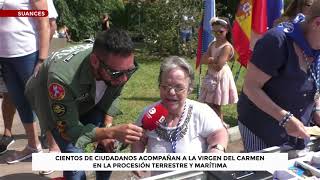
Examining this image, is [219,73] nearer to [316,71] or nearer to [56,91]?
[316,71]

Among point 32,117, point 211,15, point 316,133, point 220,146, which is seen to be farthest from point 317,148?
point 211,15

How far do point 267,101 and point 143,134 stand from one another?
2.21ft

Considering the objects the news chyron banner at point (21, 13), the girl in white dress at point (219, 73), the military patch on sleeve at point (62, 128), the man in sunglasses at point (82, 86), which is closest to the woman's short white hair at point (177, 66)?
the man in sunglasses at point (82, 86)

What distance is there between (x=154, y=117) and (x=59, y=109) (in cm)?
50

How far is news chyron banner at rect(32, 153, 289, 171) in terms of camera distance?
1.86m

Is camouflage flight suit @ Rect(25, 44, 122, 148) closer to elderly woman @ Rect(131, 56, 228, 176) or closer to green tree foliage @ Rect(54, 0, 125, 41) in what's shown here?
elderly woman @ Rect(131, 56, 228, 176)

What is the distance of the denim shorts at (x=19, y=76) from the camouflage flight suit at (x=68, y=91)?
43.9 inches

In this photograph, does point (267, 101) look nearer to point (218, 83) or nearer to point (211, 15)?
point (218, 83)

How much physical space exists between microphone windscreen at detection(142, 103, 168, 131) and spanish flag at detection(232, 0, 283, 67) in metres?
2.74

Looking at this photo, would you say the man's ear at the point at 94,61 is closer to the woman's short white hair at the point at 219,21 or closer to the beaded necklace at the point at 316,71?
the beaded necklace at the point at 316,71

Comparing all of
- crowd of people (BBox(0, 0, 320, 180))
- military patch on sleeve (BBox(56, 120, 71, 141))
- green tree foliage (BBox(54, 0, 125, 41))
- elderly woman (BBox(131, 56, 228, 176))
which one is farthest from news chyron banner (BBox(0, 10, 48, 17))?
green tree foliage (BBox(54, 0, 125, 41))

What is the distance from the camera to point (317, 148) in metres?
2.24

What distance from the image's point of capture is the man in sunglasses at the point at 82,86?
2174mm

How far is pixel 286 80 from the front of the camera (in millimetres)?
2320
